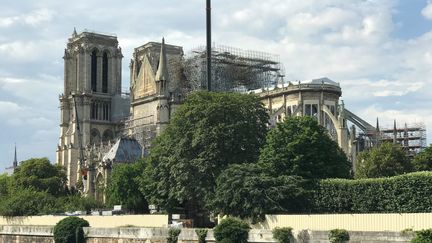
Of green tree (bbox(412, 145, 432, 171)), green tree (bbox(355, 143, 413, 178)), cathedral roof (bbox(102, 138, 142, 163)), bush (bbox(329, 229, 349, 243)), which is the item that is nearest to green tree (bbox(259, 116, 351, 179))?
bush (bbox(329, 229, 349, 243))

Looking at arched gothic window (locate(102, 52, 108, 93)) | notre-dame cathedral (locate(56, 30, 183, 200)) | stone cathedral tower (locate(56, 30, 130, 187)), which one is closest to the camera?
notre-dame cathedral (locate(56, 30, 183, 200))

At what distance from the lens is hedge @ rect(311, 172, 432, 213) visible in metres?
38.3

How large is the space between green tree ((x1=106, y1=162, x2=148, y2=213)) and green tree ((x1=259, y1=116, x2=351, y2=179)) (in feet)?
89.8

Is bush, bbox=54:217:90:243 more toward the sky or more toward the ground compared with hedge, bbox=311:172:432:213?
more toward the ground

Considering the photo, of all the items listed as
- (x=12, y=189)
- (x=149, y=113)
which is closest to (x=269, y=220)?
(x=12, y=189)

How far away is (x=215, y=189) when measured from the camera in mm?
46219

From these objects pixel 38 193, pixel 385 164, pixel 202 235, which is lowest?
pixel 202 235

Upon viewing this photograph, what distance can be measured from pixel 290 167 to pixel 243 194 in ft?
13.7

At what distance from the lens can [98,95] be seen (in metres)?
134

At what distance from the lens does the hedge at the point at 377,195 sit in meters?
38.3

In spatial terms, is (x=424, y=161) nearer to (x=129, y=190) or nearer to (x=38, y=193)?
(x=129, y=190)

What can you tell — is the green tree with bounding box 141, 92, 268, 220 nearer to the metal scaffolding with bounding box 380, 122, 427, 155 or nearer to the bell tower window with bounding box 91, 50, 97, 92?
the metal scaffolding with bounding box 380, 122, 427, 155

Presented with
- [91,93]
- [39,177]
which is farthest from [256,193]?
[91,93]

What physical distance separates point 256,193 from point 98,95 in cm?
9625
